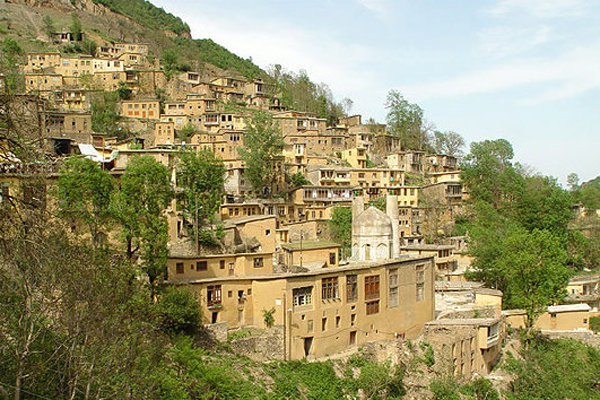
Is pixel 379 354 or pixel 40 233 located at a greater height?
pixel 40 233

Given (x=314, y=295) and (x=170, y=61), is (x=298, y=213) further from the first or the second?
(x=170, y=61)

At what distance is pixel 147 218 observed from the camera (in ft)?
77.7

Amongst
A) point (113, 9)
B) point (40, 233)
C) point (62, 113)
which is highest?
point (113, 9)

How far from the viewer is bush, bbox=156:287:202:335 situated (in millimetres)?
21562

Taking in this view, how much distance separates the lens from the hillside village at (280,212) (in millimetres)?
24375

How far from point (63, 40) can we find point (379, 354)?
3117 inches

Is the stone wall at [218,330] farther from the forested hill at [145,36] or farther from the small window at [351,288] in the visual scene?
the forested hill at [145,36]

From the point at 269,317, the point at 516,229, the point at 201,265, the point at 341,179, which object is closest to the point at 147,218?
the point at 201,265

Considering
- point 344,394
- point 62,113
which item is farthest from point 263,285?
point 62,113

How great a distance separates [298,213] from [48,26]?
212 feet

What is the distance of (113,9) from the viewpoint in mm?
111625

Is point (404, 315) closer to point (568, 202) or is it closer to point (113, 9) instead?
point (568, 202)

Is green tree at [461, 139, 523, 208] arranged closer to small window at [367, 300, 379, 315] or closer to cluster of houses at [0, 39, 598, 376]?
cluster of houses at [0, 39, 598, 376]

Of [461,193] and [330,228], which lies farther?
[461,193]
